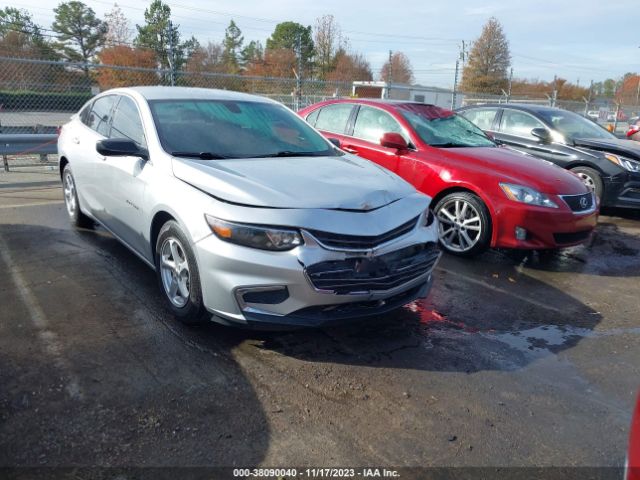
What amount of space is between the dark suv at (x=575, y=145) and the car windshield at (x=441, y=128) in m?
1.77

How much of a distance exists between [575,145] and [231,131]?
5.90 m

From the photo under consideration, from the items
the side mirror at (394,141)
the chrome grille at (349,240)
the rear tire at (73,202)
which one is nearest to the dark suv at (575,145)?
the side mirror at (394,141)

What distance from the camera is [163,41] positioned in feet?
55.4

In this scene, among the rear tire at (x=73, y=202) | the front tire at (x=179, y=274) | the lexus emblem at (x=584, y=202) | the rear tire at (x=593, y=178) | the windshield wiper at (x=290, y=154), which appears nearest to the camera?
the front tire at (x=179, y=274)

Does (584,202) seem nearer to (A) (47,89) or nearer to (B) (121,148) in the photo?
(B) (121,148)

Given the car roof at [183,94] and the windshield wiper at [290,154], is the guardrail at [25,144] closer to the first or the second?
the car roof at [183,94]

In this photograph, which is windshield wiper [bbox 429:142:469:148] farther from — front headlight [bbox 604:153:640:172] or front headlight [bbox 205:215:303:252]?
front headlight [bbox 205:215:303:252]

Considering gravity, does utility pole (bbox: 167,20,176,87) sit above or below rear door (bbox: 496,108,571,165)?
above

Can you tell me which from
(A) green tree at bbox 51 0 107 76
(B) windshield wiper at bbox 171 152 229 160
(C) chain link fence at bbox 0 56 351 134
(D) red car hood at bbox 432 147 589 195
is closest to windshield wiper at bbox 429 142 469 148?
(D) red car hood at bbox 432 147 589 195

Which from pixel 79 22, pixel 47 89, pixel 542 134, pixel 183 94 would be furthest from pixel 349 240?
pixel 79 22

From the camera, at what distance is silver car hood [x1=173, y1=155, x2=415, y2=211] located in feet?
10.3

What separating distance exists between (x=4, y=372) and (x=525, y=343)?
132 inches

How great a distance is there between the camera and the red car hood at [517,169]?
5.18m

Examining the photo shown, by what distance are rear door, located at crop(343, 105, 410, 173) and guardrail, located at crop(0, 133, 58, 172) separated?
216 inches
